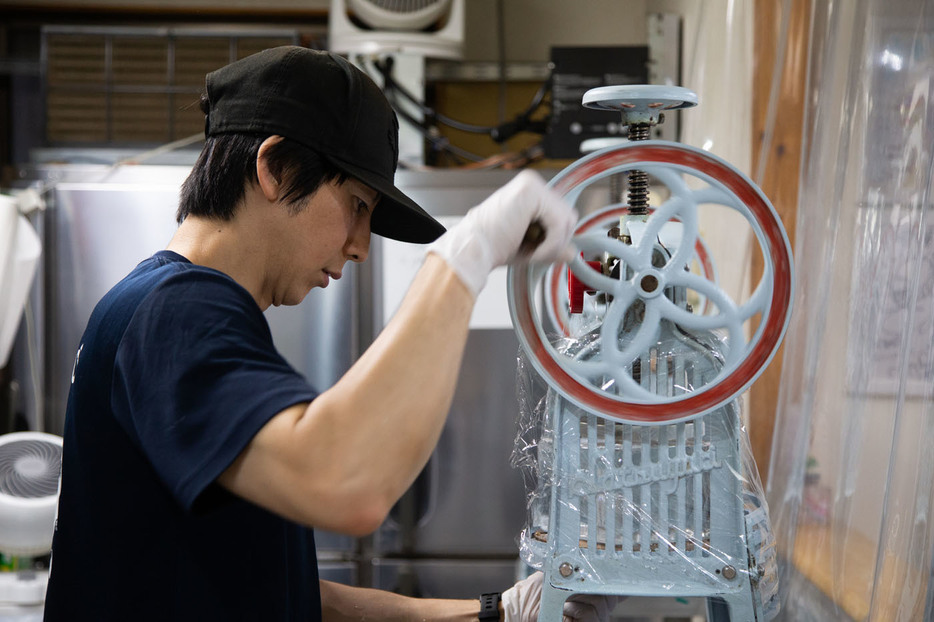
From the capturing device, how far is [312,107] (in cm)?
87

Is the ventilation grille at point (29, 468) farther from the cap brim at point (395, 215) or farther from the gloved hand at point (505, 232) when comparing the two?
the gloved hand at point (505, 232)

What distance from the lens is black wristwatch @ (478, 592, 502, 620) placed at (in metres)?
1.13

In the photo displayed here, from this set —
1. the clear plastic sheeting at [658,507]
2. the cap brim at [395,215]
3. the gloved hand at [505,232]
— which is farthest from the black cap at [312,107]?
the clear plastic sheeting at [658,507]

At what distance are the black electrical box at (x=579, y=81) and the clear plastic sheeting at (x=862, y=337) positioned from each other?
3.53 feet

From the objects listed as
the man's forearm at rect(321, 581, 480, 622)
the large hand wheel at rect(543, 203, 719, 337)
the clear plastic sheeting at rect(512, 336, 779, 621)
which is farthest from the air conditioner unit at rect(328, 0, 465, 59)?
the clear plastic sheeting at rect(512, 336, 779, 621)

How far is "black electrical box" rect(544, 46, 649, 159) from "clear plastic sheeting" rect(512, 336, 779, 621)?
1.65 m

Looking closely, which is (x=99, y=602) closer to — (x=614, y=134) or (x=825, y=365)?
(x=825, y=365)

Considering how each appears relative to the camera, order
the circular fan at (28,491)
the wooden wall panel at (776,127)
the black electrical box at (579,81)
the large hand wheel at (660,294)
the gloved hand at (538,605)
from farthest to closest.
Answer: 1. the black electrical box at (579,81)
2. the circular fan at (28,491)
3. the wooden wall panel at (776,127)
4. the gloved hand at (538,605)
5. the large hand wheel at (660,294)

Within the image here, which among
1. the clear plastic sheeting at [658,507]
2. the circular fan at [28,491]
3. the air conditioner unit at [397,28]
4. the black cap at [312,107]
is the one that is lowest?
the circular fan at [28,491]

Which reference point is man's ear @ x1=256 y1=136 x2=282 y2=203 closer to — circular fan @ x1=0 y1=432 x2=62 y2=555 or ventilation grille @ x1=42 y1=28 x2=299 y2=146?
circular fan @ x1=0 y1=432 x2=62 y2=555

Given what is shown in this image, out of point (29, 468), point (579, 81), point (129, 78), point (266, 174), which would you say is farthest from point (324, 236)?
point (129, 78)

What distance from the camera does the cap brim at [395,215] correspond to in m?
0.89

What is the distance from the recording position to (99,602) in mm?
874

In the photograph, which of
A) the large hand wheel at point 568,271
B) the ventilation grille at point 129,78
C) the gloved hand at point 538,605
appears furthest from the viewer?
the ventilation grille at point 129,78
